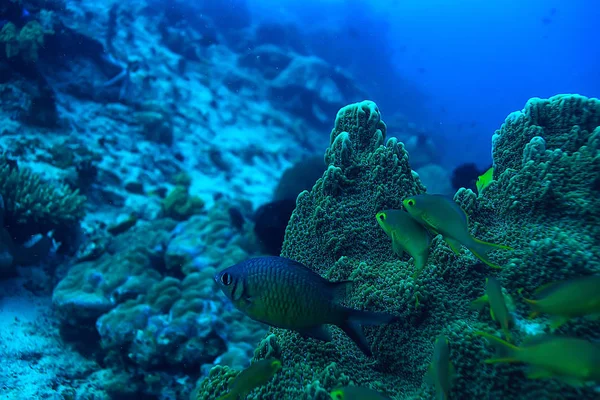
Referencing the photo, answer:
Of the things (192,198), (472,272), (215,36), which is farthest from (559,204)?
(215,36)

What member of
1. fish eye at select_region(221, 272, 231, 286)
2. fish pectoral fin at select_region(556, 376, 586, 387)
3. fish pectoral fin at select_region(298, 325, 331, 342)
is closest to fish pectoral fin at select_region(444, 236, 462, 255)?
fish pectoral fin at select_region(556, 376, 586, 387)

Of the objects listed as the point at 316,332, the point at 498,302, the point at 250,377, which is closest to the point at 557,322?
the point at 498,302

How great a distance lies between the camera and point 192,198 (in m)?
8.50

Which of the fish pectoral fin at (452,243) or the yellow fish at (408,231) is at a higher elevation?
the fish pectoral fin at (452,243)

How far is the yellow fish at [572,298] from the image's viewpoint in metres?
1.54

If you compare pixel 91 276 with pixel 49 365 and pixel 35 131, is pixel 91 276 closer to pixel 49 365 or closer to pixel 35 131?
pixel 49 365

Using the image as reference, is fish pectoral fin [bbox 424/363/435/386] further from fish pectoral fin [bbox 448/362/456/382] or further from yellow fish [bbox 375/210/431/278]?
yellow fish [bbox 375/210/431/278]

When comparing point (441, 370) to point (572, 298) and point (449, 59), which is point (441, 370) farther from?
point (449, 59)

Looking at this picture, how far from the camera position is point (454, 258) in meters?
2.54

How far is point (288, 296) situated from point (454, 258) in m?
1.40

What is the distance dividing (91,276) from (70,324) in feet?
2.46

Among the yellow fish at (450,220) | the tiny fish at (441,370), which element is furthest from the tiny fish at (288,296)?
the yellow fish at (450,220)

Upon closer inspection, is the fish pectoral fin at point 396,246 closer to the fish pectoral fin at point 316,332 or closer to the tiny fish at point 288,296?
the tiny fish at point 288,296

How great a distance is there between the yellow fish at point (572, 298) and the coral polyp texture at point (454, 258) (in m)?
0.45
